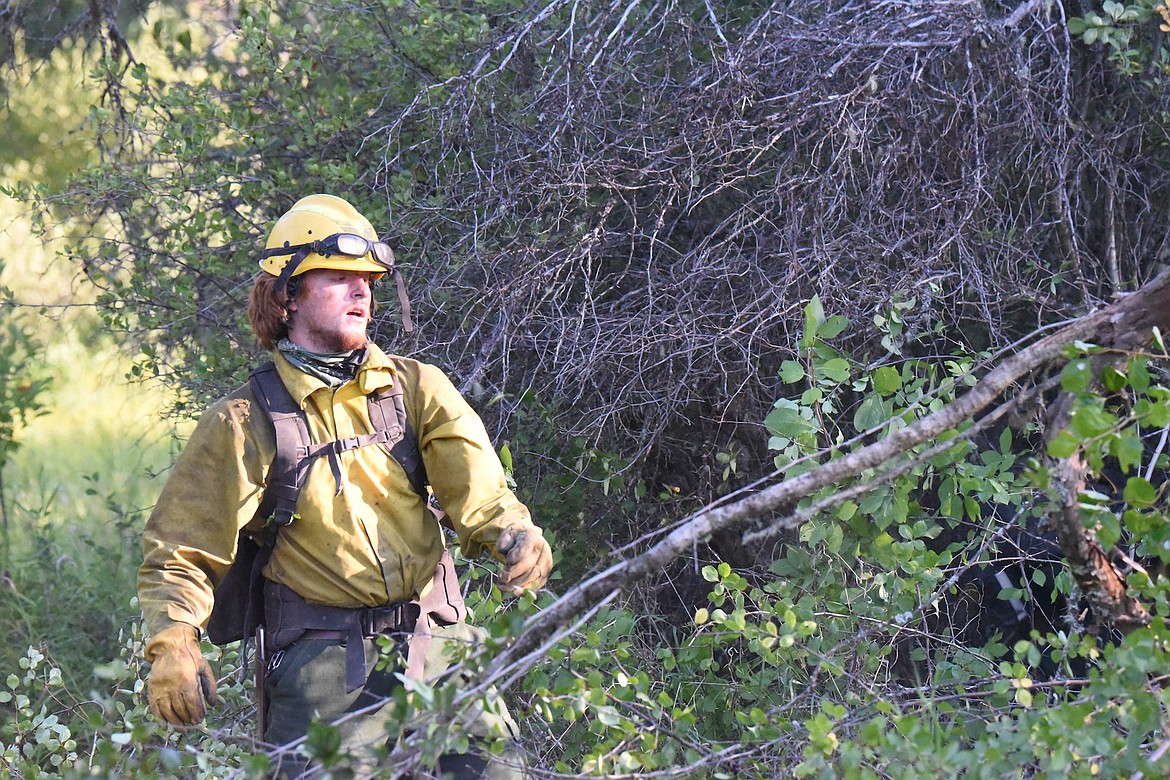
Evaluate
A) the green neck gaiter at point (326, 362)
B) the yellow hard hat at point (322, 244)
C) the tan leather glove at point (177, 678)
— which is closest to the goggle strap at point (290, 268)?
the yellow hard hat at point (322, 244)

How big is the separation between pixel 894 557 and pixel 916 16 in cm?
184

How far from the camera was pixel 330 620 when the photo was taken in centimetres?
291

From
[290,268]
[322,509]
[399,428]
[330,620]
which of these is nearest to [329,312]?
[290,268]

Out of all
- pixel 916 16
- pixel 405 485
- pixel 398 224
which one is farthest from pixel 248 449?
pixel 916 16

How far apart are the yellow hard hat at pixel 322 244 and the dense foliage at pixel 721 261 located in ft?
2.20

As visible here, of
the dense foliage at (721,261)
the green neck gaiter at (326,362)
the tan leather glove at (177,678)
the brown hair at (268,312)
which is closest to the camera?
the tan leather glove at (177,678)

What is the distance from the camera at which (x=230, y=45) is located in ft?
22.1

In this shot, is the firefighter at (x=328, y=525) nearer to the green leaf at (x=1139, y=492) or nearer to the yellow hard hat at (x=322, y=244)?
the yellow hard hat at (x=322, y=244)

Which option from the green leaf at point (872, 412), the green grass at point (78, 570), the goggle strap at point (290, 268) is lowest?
the green grass at point (78, 570)

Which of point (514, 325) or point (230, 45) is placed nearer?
point (514, 325)

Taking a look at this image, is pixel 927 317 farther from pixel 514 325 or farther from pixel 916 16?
pixel 514 325

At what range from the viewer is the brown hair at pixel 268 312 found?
3.07m

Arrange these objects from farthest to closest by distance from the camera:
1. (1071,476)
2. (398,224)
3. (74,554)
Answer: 1. (74,554)
2. (398,224)
3. (1071,476)

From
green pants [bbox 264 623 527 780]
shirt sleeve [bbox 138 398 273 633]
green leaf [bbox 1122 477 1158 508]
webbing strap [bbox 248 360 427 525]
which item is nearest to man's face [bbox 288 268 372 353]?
webbing strap [bbox 248 360 427 525]
